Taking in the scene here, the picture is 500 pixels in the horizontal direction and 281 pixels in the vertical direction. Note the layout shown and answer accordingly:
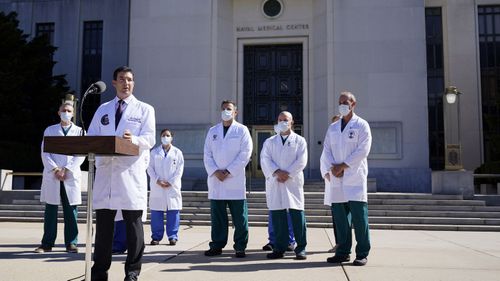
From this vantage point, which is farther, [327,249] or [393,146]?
[393,146]

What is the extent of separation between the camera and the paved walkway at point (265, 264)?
560cm

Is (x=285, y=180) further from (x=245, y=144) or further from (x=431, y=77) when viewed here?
(x=431, y=77)

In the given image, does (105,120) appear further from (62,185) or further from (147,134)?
(62,185)

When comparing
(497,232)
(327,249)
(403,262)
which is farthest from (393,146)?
(403,262)

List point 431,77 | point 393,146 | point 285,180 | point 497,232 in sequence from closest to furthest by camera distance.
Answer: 1. point 285,180
2. point 497,232
3. point 393,146
4. point 431,77

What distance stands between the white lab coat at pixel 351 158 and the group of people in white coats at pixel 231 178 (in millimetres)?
14

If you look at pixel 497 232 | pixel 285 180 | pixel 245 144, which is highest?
pixel 245 144

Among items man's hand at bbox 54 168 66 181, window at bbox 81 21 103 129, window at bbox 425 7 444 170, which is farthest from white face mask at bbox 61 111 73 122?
window at bbox 425 7 444 170

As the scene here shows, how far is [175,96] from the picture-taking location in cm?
2359

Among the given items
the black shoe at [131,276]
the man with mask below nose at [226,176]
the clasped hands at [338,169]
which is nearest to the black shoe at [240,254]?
the man with mask below nose at [226,176]

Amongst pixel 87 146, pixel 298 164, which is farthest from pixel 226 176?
pixel 87 146

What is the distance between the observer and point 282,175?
7.52m

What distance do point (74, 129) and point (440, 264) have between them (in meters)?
6.29

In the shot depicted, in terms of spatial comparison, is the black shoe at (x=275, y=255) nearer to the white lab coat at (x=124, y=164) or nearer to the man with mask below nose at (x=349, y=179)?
the man with mask below nose at (x=349, y=179)
